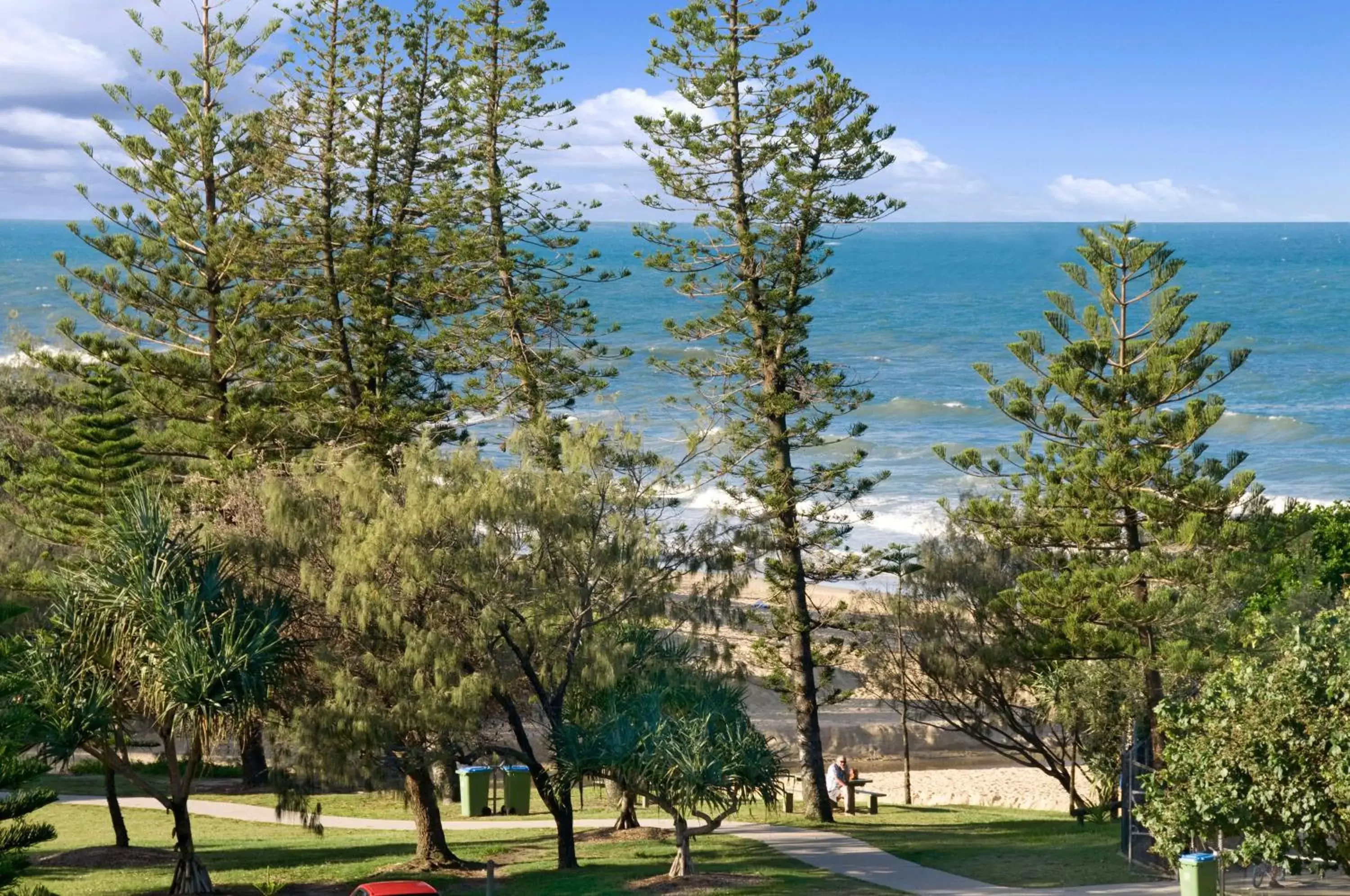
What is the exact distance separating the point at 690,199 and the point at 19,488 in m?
12.6

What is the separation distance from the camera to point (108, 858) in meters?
17.0

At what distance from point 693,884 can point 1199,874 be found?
16.6 feet

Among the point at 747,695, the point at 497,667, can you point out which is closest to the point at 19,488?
the point at 497,667

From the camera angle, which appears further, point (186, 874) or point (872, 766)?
point (872, 766)

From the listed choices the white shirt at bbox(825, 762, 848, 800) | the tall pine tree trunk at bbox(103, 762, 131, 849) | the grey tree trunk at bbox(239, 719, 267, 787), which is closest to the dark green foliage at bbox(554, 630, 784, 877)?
the tall pine tree trunk at bbox(103, 762, 131, 849)

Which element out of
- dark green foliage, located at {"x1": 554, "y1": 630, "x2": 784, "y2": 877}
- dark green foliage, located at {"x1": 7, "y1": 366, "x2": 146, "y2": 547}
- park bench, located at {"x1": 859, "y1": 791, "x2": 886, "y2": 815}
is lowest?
park bench, located at {"x1": 859, "y1": 791, "x2": 886, "y2": 815}

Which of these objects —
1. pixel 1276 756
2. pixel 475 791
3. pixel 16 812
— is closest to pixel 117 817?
pixel 475 791

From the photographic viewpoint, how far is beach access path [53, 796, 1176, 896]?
47.5 feet

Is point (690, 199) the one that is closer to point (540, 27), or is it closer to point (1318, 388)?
point (540, 27)

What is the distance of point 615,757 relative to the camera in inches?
577

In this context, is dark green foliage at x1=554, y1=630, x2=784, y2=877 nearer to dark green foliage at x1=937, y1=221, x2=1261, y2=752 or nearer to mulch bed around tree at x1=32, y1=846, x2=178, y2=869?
dark green foliage at x1=937, y1=221, x2=1261, y2=752

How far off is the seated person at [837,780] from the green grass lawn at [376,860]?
4996mm

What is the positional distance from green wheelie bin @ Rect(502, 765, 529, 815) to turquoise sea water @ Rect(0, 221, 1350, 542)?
5.21 meters

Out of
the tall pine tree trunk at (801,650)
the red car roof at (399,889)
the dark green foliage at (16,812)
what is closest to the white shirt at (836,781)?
the tall pine tree trunk at (801,650)
